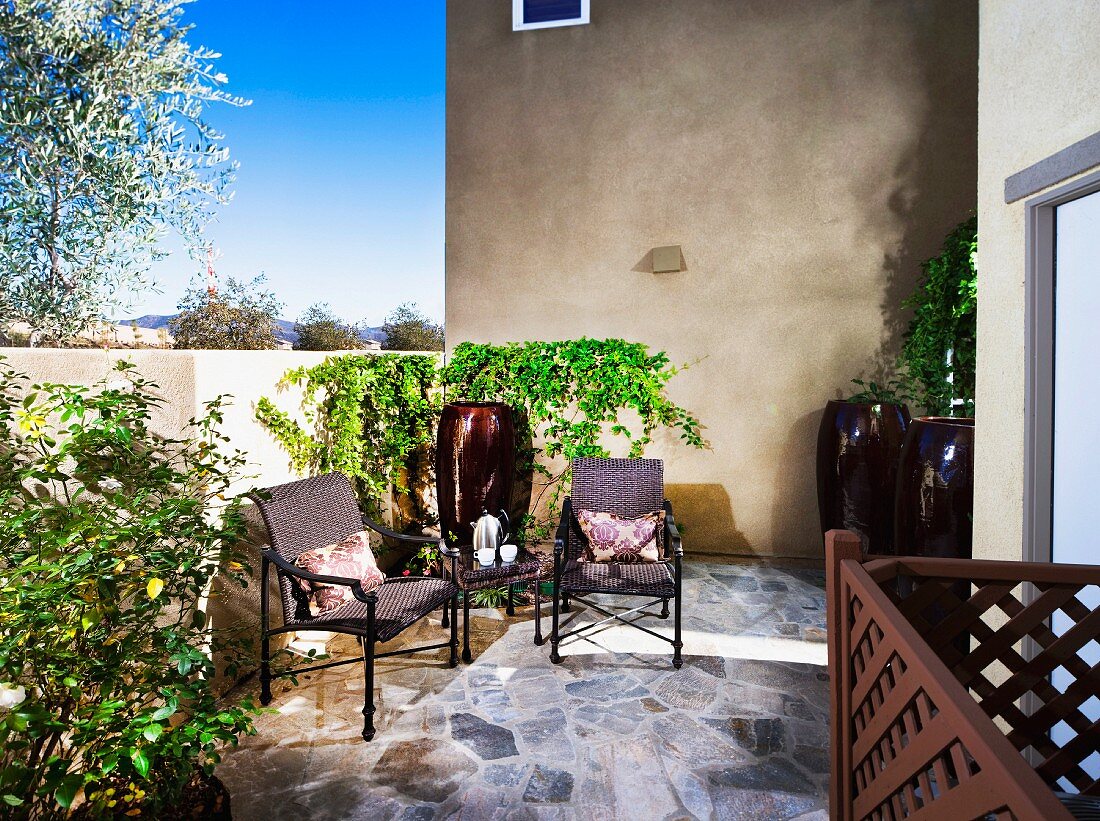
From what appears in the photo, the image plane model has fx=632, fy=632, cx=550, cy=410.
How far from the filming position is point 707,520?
5398 millimetres

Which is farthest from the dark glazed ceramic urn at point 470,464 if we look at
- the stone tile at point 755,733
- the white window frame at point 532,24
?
the white window frame at point 532,24

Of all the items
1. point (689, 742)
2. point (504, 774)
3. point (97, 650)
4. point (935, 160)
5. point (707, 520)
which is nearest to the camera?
point (97, 650)

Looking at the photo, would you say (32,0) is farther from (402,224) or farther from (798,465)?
A: (402,224)

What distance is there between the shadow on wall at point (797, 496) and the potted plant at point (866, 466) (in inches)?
23.2

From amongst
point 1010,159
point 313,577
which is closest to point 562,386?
point 313,577

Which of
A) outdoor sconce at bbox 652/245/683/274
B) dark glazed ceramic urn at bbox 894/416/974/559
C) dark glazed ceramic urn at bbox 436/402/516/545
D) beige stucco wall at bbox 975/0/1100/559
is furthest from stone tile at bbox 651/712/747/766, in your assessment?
outdoor sconce at bbox 652/245/683/274

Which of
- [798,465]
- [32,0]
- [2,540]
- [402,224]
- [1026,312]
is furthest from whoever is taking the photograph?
[402,224]

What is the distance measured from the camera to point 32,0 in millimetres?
3729

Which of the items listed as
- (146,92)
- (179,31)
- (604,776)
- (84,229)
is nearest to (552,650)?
(604,776)

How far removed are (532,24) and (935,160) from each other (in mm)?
3495

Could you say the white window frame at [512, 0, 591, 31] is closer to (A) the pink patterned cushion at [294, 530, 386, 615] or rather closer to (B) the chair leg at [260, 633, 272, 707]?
(A) the pink patterned cushion at [294, 530, 386, 615]

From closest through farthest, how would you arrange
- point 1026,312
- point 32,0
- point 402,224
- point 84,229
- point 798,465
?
point 1026,312, point 32,0, point 84,229, point 798,465, point 402,224

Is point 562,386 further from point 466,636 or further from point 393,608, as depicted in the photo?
point 393,608

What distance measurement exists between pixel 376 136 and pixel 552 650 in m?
13.7
